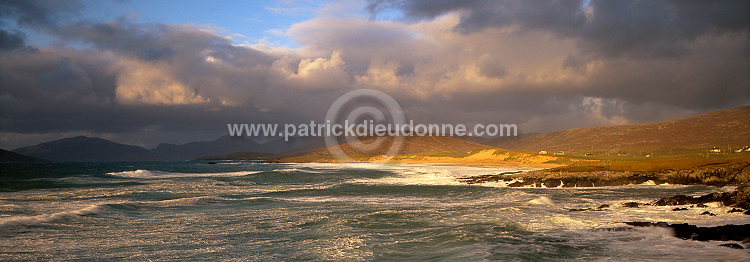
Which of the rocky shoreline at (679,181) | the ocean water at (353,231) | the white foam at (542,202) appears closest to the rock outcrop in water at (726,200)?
the rocky shoreline at (679,181)

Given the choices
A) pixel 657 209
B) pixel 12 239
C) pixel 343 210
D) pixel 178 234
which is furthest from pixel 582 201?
pixel 12 239

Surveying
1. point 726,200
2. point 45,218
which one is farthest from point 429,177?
point 45,218

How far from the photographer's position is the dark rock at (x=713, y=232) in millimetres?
13172

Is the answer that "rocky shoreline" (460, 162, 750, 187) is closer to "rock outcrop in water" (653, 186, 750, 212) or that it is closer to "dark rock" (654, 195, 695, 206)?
"rock outcrop in water" (653, 186, 750, 212)

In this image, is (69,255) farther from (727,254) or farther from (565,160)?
(565,160)

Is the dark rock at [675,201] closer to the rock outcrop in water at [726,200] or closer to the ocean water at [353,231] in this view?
the rock outcrop in water at [726,200]

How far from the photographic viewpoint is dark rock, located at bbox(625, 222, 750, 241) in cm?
1317

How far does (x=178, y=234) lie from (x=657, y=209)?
20.2m

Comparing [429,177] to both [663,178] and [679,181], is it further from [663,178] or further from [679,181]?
[679,181]

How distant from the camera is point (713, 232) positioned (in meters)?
14.1

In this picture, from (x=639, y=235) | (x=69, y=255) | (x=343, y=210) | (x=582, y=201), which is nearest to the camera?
(x=69, y=255)

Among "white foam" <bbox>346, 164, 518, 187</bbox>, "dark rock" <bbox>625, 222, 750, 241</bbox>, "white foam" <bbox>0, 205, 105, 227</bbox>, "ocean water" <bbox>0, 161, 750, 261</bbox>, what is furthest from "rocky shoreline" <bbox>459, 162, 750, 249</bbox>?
"white foam" <bbox>0, 205, 105, 227</bbox>

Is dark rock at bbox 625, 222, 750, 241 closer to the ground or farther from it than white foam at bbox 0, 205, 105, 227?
farther from it

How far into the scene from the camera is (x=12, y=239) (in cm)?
1606
